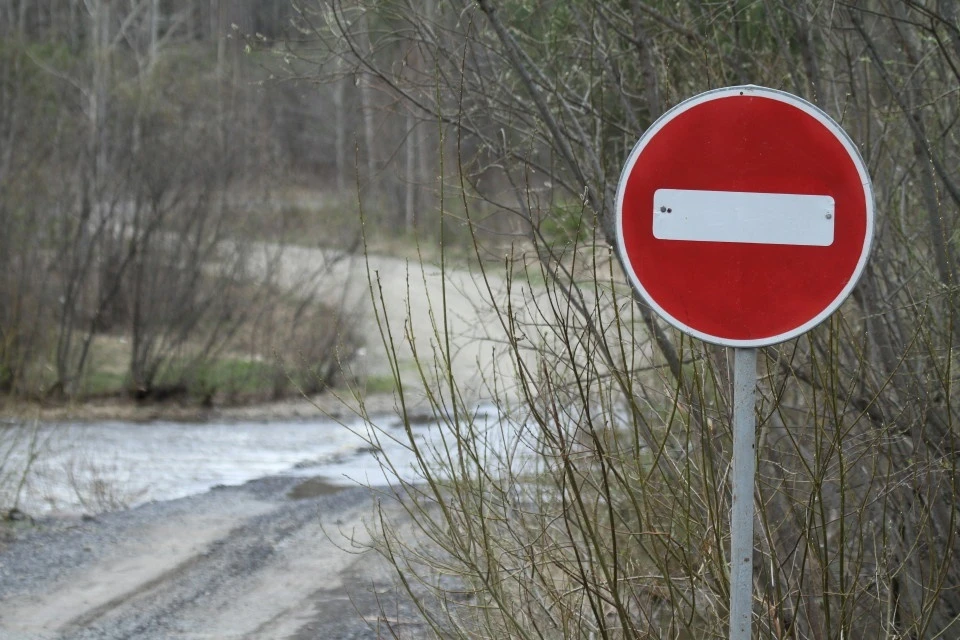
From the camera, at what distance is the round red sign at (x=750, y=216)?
9.96ft

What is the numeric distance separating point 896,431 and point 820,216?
6.98 ft

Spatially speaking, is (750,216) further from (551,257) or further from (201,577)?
(201,577)

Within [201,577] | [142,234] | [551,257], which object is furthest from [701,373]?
[142,234]

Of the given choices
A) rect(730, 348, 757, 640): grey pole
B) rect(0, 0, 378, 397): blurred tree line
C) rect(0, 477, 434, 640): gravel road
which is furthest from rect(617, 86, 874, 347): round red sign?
rect(0, 0, 378, 397): blurred tree line

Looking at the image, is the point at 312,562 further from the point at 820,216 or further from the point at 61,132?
the point at 61,132

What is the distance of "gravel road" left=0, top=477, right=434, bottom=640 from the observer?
6.47m

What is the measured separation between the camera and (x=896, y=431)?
16.0 ft

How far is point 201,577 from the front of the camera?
7.53 metres

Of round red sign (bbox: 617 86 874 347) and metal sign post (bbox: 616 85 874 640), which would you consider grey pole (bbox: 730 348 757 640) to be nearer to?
metal sign post (bbox: 616 85 874 640)

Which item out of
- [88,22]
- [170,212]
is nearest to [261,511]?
[170,212]

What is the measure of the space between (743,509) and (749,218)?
71 cm

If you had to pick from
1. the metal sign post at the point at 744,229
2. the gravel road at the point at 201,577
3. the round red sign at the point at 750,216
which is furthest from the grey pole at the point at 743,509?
the gravel road at the point at 201,577

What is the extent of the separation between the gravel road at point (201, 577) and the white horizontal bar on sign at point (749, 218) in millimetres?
2601

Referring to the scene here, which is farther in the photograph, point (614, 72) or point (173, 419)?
point (173, 419)
